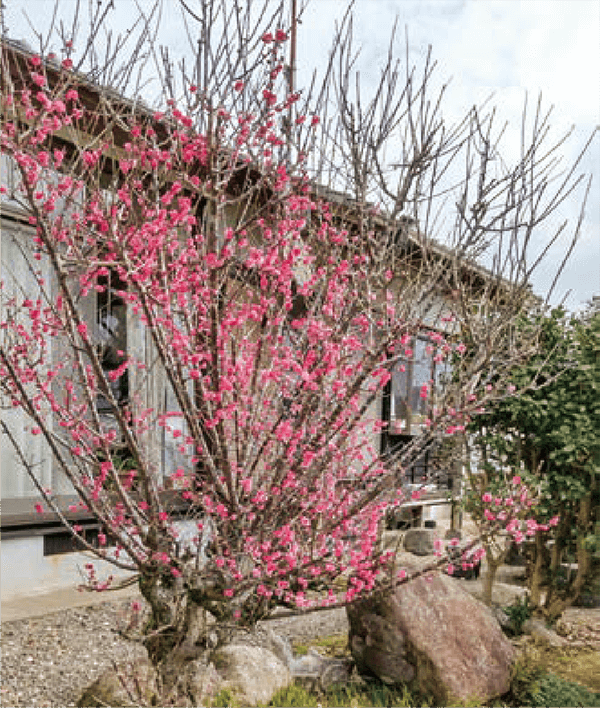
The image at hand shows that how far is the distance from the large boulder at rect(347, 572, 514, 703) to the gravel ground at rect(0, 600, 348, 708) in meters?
1.53

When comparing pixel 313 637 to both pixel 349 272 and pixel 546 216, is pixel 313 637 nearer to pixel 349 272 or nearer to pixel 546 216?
pixel 349 272

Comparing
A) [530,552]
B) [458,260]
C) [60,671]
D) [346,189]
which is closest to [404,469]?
[458,260]

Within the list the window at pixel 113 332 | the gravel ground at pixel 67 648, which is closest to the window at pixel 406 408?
the window at pixel 113 332

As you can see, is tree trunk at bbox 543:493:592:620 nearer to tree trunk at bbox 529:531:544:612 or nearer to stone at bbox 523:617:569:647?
tree trunk at bbox 529:531:544:612

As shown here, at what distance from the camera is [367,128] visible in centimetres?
534

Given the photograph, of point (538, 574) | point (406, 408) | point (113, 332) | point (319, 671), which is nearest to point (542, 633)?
point (538, 574)

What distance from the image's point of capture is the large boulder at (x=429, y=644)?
5711 mm

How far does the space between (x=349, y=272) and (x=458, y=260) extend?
108cm

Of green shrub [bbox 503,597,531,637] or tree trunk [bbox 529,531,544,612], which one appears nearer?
green shrub [bbox 503,597,531,637]

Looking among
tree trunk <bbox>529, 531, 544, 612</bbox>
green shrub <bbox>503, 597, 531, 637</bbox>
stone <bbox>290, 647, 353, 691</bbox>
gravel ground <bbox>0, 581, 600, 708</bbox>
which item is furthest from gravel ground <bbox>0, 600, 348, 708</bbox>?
tree trunk <bbox>529, 531, 544, 612</bbox>

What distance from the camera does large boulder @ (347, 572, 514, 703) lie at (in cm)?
571

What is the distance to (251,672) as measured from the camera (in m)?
5.54

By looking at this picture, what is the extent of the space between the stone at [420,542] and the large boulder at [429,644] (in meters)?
5.76

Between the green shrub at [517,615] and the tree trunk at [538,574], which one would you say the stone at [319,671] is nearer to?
the green shrub at [517,615]
